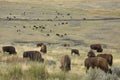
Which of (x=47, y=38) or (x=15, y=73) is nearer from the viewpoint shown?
(x=15, y=73)

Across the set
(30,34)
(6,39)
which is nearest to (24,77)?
(6,39)

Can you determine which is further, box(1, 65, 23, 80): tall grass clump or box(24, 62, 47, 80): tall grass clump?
box(24, 62, 47, 80): tall grass clump

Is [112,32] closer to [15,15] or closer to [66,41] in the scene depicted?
[66,41]

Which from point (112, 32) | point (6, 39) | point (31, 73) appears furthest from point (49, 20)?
point (31, 73)

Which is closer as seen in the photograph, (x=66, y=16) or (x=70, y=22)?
(x=70, y=22)

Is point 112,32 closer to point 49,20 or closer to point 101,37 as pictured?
point 101,37

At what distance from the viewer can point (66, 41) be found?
58.5 m

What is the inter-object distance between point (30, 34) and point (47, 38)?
4.39 metres

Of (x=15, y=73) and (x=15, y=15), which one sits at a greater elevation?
(x=15, y=73)

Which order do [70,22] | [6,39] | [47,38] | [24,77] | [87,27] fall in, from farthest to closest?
[70,22]
[87,27]
[47,38]
[6,39]
[24,77]

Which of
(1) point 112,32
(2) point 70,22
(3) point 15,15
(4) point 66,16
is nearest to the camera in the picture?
(1) point 112,32

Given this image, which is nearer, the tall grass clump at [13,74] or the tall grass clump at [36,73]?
the tall grass clump at [13,74]

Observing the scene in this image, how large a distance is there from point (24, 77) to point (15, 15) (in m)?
76.9

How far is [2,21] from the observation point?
72.9m
